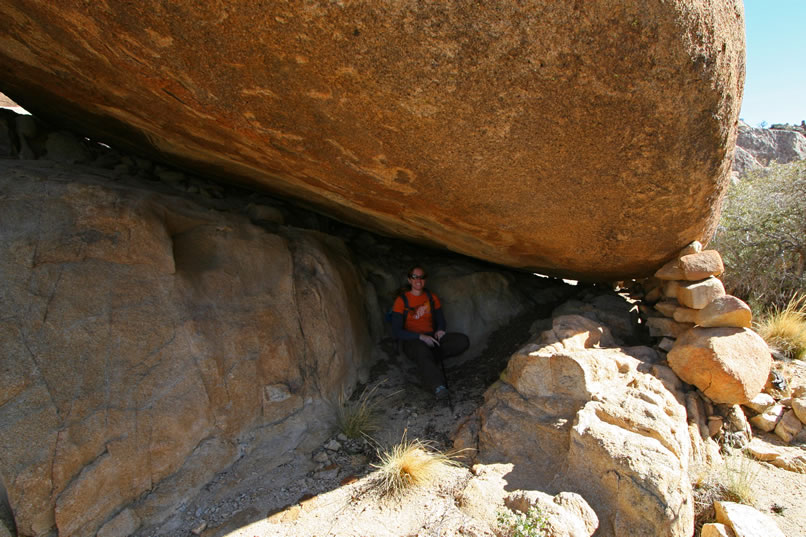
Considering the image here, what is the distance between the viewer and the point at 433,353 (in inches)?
142

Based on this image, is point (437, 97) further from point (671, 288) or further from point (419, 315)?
point (671, 288)

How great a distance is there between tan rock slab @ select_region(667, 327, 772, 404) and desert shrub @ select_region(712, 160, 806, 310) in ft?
6.27

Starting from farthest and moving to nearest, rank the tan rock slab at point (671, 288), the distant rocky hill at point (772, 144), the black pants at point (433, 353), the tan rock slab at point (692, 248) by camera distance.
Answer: the distant rocky hill at point (772, 144), the black pants at point (433, 353), the tan rock slab at point (671, 288), the tan rock slab at point (692, 248)

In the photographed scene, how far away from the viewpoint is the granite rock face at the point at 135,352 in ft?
6.34

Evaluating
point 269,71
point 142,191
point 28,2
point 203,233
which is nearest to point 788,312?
point 269,71

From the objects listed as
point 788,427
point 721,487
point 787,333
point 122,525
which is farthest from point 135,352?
point 787,333

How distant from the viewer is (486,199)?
2668 mm

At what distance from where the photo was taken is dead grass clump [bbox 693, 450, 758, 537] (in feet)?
7.34

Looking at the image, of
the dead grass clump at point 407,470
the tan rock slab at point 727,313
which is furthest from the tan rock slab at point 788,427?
the dead grass clump at point 407,470

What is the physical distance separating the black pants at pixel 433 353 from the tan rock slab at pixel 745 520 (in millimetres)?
1760

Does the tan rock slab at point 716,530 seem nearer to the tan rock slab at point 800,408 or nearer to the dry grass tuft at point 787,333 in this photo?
the tan rock slab at point 800,408

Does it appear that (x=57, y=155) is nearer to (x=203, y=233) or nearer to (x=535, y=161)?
(x=203, y=233)

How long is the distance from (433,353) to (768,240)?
403 centimetres

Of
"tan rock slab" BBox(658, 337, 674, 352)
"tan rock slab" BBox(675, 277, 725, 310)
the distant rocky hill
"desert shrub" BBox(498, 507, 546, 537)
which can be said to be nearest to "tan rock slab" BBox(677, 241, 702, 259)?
"tan rock slab" BBox(675, 277, 725, 310)
